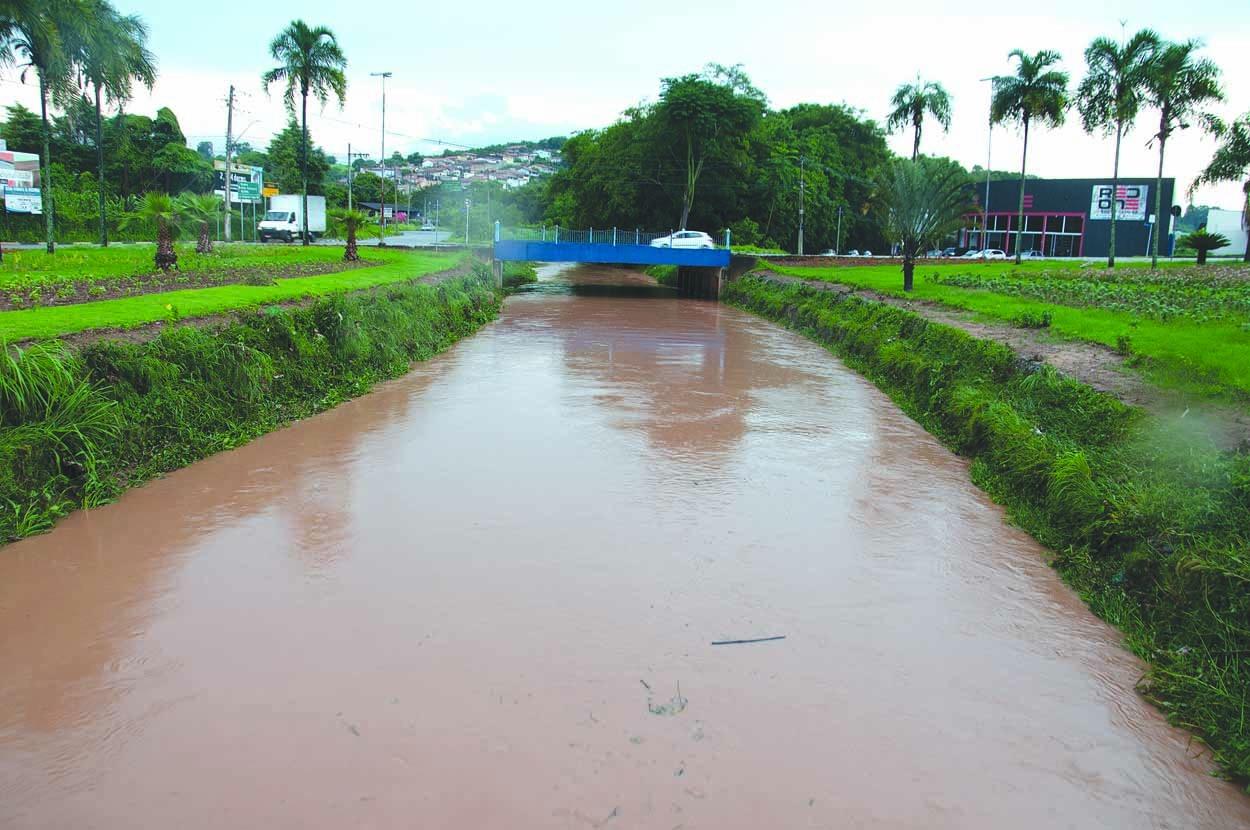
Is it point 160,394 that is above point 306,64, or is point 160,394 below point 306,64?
below

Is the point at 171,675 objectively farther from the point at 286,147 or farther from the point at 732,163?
the point at 286,147

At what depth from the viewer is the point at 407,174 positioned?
592ft

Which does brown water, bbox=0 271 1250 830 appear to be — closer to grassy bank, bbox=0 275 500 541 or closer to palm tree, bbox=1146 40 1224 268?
grassy bank, bbox=0 275 500 541

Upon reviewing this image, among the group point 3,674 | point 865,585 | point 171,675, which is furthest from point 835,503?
point 3,674

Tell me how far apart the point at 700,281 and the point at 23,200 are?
99.4 ft

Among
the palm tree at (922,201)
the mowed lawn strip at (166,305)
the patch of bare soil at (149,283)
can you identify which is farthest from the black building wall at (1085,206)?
the mowed lawn strip at (166,305)

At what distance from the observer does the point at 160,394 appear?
10.7 meters

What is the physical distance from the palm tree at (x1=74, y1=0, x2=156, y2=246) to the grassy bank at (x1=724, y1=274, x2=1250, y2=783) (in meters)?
29.3

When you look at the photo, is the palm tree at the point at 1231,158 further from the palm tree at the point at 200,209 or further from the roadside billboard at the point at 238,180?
the roadside billboard at the point at 238,180

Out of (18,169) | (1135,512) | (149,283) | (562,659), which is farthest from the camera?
(18,169)

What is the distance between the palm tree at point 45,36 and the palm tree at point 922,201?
2192 centimetres

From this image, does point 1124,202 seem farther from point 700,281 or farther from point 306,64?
point 306,64

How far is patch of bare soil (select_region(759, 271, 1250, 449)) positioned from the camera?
8.95m

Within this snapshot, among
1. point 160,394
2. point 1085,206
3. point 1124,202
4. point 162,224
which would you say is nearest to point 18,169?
point 162,224
